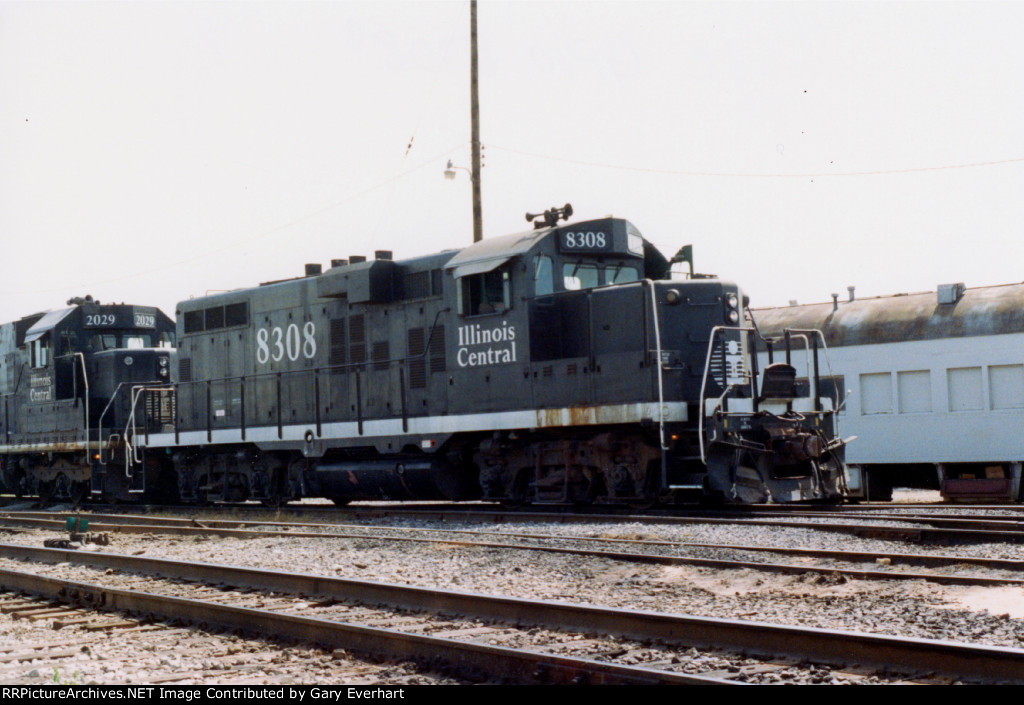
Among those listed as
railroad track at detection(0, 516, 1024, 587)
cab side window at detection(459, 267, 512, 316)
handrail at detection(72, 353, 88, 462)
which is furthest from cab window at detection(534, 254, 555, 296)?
handrail at detection(72, 353, 88, 462)

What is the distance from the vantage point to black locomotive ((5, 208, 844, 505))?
1330 centimetres

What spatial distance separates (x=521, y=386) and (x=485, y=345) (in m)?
0.79

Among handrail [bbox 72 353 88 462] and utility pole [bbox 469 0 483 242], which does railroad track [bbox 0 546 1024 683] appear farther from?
utility pole [bbox 469 0 483 242]

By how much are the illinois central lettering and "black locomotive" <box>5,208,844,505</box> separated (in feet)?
0.07

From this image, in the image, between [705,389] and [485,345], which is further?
[485,345]

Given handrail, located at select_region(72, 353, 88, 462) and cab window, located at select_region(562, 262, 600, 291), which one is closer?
cab window, located at select_region(562, 262, 600, 291)

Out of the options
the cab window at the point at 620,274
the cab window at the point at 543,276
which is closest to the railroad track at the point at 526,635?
the cab window at the point at 543,276

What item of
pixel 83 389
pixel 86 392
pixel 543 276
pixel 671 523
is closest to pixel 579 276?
pixel 543 276

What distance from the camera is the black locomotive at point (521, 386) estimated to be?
1330 centimetres

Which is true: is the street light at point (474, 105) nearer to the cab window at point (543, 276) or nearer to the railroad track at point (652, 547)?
the cab window at point (543, 276)

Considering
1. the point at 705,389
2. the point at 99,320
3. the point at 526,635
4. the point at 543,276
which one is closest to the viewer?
the point at 526,635

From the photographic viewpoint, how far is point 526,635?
253 inches

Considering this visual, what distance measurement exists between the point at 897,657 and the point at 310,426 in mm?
12913

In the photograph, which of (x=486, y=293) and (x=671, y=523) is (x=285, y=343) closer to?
(x=486, y=293)
